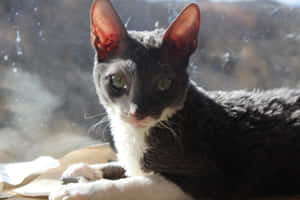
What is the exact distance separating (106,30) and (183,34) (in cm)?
28

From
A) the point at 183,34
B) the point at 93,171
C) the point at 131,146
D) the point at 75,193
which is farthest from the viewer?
the point at 93,171

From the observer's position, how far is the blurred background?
1.75 m

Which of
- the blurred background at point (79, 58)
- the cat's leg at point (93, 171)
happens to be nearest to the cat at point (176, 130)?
the cat's leg at point (93, 171)

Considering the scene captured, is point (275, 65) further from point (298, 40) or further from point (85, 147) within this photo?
point (85, 147)

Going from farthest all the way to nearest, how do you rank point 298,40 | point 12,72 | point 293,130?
1. point 298,40
2. point 12,72
3. point 293,130

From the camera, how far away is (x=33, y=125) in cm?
183

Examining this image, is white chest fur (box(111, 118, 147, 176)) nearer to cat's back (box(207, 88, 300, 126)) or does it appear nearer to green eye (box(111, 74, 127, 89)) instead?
green eye (box(111, 74, 127, 89))

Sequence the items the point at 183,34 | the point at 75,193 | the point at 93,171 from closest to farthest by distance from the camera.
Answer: the point at 75,193, the point at 183,34, the point at 93,171

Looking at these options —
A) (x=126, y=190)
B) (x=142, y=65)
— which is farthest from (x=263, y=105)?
(x=126, y=190)

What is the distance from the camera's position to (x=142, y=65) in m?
1.11

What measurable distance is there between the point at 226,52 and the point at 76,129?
100 cm

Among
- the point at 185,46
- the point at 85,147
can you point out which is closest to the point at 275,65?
the point at 185,46

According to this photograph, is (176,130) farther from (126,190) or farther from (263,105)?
(263,105)

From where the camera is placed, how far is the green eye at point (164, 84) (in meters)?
1.13
